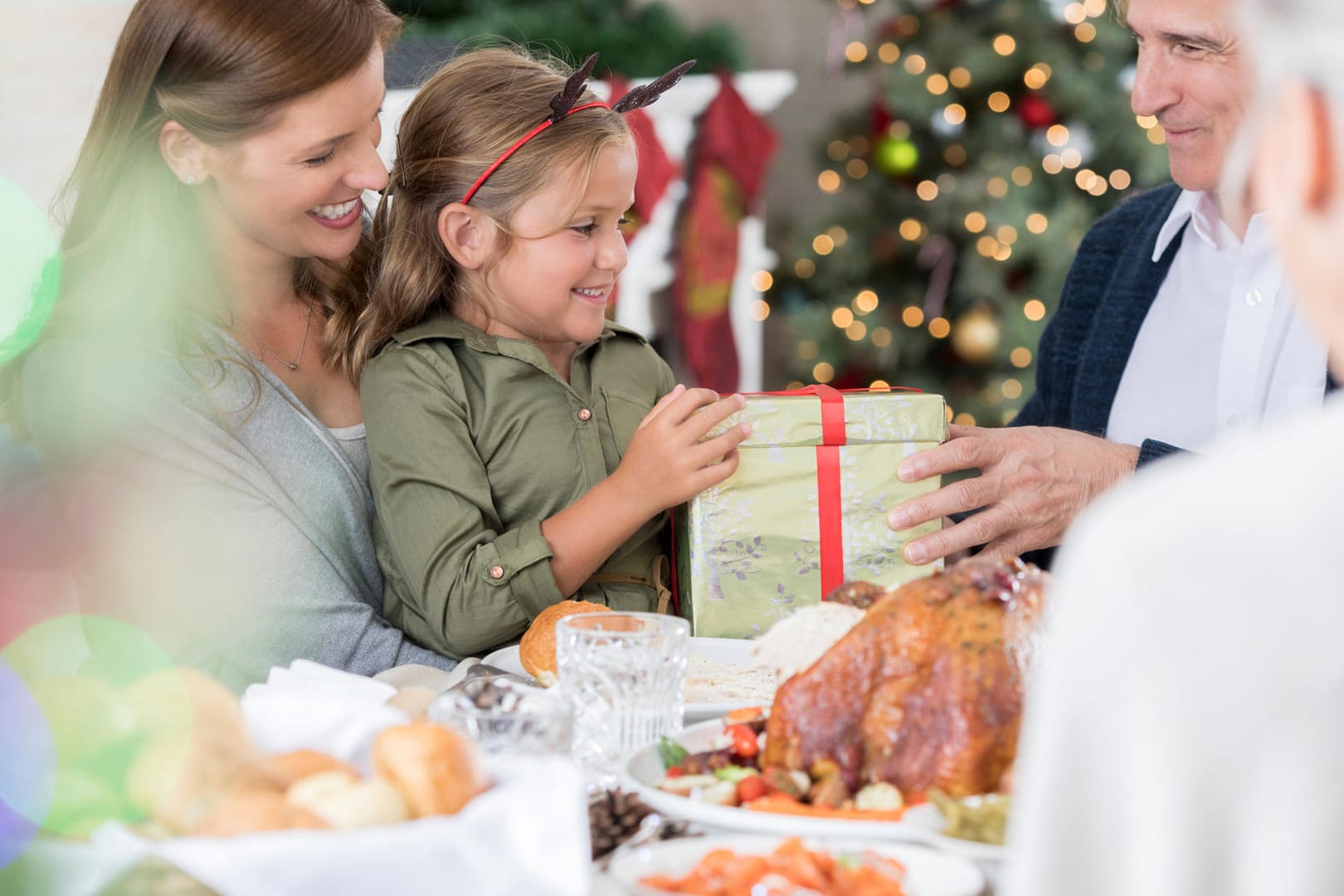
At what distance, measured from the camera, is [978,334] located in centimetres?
438

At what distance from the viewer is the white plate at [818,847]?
0.77 metres

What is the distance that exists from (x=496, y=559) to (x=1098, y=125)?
3388 mm

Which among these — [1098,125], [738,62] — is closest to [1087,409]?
[1098,125]

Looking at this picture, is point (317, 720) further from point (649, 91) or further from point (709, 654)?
point (649, 91)

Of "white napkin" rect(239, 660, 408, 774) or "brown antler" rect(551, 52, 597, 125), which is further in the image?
"brown antler" rect(551, 52, 597, 125)

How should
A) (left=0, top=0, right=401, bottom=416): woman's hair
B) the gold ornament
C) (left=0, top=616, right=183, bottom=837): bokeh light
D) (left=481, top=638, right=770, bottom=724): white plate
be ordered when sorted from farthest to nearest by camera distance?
the gold ornament, (left=0, top=0, right=401, bottom=416): woman's hair, (left=481, top=638, right=770, bottom=724): white plate, (left=0, top=616, right=183, bottom=837): bokeh light

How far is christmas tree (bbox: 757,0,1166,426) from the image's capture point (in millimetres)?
4234

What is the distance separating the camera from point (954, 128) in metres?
4.40

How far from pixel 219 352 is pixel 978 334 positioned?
3.23 meters

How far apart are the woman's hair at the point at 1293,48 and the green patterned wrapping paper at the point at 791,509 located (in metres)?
0.91

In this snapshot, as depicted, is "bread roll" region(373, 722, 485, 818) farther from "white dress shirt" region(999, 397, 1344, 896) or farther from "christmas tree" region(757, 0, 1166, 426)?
"christmas tree" region(757, 0, 1166, 426)

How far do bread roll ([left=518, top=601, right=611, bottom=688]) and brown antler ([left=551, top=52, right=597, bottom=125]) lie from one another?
73 cm

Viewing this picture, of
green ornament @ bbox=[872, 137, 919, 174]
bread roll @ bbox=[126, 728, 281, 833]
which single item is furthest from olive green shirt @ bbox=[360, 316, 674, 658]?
green ornament @ bbox=[872, 137, 919, 174]

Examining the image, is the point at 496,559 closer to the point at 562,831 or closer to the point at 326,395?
the point at 326,395
